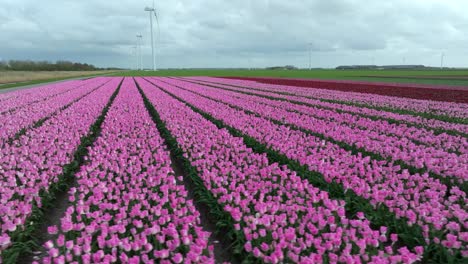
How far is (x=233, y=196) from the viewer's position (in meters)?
5.38

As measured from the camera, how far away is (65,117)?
1314 cm

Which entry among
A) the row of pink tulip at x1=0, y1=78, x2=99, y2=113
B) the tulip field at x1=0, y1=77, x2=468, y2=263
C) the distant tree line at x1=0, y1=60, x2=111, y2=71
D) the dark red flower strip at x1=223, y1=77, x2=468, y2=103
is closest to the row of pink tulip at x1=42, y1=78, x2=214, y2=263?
the tulip field at x1=0, y1=77, x2=468, y2=263

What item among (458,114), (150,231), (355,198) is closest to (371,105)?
(458,114)

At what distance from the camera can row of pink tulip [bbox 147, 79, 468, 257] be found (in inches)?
168

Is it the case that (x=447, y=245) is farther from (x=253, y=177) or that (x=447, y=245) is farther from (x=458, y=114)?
(x=458, y=114)

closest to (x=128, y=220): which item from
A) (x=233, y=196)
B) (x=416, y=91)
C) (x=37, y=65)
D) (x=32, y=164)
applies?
(x=233, y=196)

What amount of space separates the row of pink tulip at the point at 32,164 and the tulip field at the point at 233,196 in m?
0.03

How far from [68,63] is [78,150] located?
17465 cm

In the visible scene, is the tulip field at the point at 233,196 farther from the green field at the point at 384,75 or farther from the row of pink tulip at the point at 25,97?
the green field at the point at 384,75

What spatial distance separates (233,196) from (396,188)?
252 cm

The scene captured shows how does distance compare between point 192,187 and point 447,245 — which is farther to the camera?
point 192,187

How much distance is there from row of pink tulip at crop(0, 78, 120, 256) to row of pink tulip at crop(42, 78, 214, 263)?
56cm

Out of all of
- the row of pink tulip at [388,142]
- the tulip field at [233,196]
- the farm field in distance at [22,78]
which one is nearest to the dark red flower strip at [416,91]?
the tulip field at [233,196]

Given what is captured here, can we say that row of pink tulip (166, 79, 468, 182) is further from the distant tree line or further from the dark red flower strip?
the distant tree line
